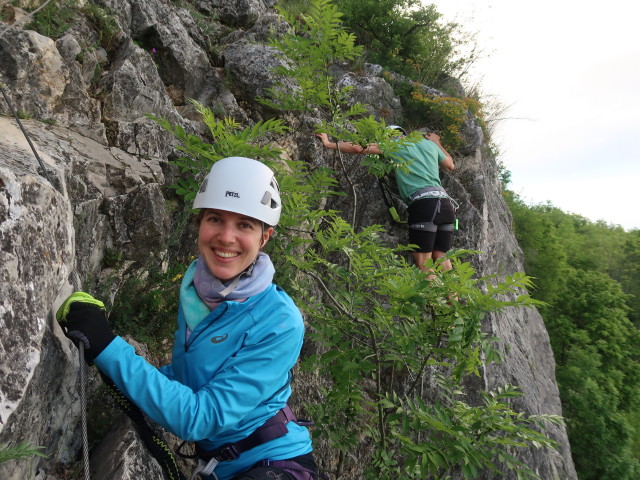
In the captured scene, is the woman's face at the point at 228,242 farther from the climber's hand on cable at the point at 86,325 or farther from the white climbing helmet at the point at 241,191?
the climber's hand on cable at the point at 86,325

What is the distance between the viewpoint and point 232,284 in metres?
2.12

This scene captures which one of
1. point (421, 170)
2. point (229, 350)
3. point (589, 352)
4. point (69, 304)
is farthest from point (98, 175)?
point (589, 352)

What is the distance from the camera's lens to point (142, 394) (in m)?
1.84

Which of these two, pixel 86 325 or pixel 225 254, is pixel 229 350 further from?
pixel 86 325

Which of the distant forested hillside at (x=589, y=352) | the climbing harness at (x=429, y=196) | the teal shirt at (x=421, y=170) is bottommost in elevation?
the distant forested hillside at (x=589, y=352)

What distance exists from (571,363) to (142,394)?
80.1ft

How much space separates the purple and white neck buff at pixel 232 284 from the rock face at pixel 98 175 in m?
0.72

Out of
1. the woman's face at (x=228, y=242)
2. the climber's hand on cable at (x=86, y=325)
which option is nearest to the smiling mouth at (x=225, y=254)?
the woman's face at (x=228, y=242)

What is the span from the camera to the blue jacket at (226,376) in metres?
1.85

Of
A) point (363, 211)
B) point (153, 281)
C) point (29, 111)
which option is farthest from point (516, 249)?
point (29, 111)

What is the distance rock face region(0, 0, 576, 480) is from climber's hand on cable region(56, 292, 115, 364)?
89 millimetres

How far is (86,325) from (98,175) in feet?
5.92

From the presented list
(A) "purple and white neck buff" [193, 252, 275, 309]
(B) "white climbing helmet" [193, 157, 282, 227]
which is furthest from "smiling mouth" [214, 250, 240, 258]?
(B) "white climbing helmet" [193, 157, 282, 227]

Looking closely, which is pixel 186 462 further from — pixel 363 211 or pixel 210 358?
pixel 363 211
